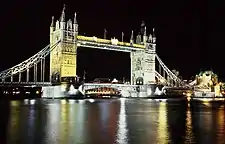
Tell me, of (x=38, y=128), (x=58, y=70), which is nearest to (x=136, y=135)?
(x=38, y=128)

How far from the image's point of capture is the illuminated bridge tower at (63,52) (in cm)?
6041

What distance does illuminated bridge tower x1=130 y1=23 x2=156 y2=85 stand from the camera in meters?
76.9

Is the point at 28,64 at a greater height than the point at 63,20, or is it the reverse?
the point at 63,20

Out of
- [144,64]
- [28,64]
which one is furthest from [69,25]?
[144,64]

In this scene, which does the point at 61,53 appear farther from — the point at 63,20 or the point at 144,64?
the point at 144,64

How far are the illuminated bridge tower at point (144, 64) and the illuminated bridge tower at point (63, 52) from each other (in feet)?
→ 60.0

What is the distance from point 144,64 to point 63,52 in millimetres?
20890

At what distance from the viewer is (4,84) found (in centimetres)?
5238

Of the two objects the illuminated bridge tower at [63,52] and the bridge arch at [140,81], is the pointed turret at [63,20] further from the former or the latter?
the bridge arch at [140,81]

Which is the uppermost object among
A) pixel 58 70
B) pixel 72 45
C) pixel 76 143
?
pixel 72 45

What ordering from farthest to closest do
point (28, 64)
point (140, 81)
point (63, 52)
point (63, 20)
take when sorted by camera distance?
1. point (140, 81)
2. point (63, 20)
3. point (63, 52)
4. point (28, 64)

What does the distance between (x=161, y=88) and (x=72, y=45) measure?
2249 centimetres

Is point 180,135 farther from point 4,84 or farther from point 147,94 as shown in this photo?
point 147,94

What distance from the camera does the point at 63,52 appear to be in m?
60.7
